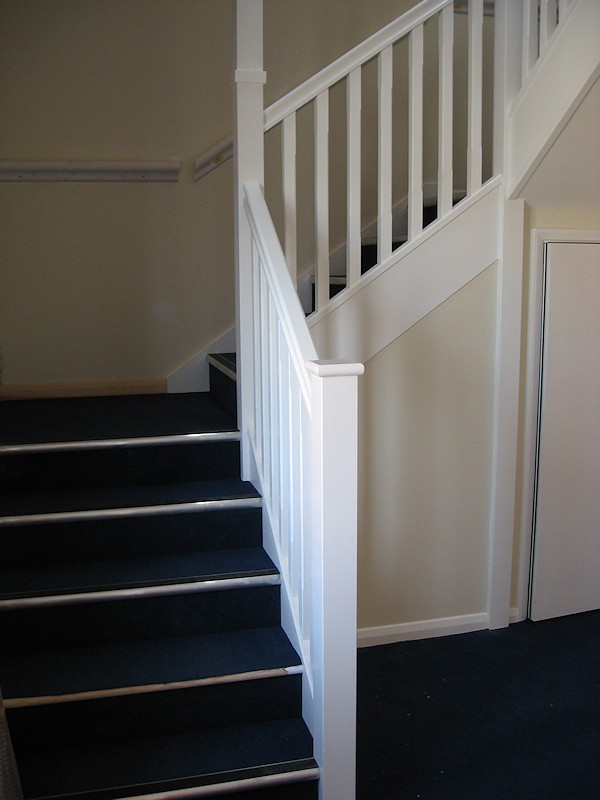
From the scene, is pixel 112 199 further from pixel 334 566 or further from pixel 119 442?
pixel 334 566

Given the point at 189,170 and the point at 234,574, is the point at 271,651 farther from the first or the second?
the point at 189,170

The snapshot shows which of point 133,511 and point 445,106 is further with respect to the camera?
point 445,106

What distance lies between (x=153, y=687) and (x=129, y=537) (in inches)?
21.6

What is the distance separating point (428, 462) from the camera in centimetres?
310

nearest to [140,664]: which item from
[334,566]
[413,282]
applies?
[334,566]

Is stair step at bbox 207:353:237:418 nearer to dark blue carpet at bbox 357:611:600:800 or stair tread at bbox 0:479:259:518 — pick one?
stair tread at bbox 0:479:259:518

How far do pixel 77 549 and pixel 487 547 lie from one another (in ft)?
5.42

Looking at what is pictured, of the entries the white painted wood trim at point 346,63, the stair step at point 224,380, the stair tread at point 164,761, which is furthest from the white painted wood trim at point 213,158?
the stair tread at point 164,761

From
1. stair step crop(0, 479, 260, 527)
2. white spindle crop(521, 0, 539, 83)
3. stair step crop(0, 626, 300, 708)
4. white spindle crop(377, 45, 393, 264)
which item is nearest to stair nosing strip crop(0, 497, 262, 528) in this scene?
stair step crop(0, 479, 260, 527)

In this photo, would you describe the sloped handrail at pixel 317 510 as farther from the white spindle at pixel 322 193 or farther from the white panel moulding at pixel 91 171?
the white panel moulding at pixel 91 171

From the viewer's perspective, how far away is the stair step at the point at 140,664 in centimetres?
210

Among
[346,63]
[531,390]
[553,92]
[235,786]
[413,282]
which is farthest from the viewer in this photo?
[531,390]

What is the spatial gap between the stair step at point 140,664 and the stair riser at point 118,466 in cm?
59

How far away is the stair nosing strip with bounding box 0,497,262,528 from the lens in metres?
2.43
